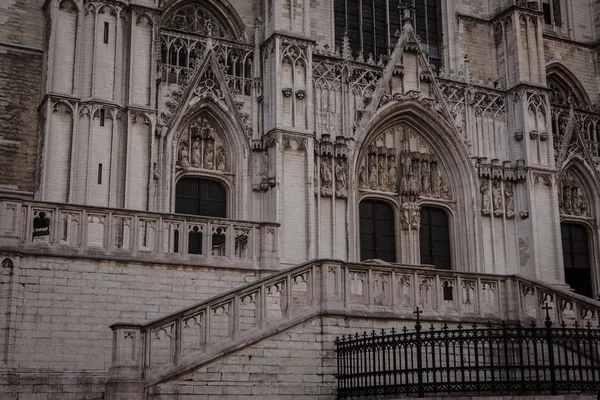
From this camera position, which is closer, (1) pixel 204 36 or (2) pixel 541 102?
(1) pixel 204 36

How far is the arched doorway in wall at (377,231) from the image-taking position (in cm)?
2330

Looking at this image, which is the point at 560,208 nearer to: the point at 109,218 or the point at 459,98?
the point at 459,98

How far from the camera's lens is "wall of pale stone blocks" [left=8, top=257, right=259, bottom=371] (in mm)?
14133

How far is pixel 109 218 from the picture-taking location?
51.5ft

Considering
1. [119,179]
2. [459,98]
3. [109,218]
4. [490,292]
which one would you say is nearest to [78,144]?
[119,179]

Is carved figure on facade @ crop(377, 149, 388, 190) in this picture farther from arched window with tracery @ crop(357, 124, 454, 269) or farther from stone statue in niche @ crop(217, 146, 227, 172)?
stone statue in niche @ crop(217, 146, 227, 172)

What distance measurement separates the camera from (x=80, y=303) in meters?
14.7

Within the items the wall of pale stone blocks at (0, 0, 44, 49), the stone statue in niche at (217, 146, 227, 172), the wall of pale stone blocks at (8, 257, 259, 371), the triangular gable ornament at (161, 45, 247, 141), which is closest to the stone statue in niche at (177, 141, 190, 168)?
the triangular gable ornament at (161, 45, 247, 141)

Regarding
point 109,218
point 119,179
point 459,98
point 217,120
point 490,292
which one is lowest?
point 490,292

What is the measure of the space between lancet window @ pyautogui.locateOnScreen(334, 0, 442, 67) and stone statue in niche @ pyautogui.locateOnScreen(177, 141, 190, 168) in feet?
19.6

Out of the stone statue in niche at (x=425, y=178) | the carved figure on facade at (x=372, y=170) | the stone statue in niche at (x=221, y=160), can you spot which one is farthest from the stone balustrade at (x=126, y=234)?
the stone statue in niche at (x=425, y=178)

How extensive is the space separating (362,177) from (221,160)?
13.4 ft

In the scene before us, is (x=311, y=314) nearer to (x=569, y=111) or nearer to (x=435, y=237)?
(x=435, y=237)

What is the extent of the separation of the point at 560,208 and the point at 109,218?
15.8 m
